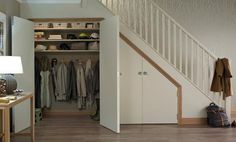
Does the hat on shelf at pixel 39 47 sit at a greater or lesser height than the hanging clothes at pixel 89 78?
greater

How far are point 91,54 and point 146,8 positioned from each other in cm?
174

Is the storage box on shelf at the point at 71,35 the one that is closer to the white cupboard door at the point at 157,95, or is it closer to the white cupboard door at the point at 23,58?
the white cupboard door at the point at 23,58

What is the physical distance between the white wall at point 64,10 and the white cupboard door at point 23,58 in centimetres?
58

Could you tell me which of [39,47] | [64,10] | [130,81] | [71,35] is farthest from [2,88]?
[71,35]

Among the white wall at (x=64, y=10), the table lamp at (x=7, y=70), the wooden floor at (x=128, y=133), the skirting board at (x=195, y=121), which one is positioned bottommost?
the wooden floor at (x=128, y=133)

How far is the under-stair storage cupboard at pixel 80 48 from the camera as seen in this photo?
4.98 meters

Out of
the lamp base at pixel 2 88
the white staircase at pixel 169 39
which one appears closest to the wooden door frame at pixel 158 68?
the white staircase at pixel 169 39

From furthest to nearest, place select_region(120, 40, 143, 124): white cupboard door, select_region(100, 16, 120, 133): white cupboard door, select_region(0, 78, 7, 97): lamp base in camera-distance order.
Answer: select_region(120, 40, 143, 124): white cupboard door
select_region(100, 16, 120, 133): white cupboard door
select_region(0, 78, 7, 97): lamp base

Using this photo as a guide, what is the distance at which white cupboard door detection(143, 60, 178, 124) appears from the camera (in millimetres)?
5445

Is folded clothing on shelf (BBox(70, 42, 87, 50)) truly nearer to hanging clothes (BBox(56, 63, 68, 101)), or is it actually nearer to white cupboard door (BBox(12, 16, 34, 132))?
hanging clothes (BBox(56, 63, 68, 101))

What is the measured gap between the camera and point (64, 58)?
6.52 m

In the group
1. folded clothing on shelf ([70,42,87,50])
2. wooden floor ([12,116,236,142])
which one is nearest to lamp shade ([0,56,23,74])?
wooden floor ([12,116,236,142])

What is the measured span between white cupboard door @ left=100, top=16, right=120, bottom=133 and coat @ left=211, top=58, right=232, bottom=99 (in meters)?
1.80

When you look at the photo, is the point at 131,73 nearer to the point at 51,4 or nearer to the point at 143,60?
the point at 143,60
